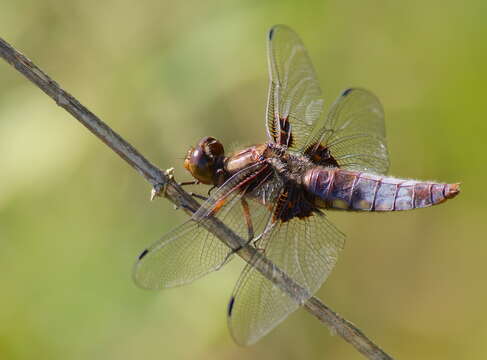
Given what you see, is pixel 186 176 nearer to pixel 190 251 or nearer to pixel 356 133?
pixel 356 133

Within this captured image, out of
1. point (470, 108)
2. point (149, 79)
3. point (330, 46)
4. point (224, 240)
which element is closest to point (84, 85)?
point (149, 79)

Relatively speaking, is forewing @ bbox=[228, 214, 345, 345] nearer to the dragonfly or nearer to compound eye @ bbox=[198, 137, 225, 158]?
the dragonfly

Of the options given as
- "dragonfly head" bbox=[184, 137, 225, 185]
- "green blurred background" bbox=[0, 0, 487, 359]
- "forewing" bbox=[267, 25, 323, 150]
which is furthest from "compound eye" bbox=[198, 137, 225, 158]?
"green blurred background" bbox=[0, 0, 487, 359]

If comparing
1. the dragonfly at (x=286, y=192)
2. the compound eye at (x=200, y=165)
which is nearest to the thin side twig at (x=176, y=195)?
the dragonfly at (x=286, y=192)

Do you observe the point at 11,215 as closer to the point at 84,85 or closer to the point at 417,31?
the point at 84,85

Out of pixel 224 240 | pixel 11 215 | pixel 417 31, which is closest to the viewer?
pixel 224 240

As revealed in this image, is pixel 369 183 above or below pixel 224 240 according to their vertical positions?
below

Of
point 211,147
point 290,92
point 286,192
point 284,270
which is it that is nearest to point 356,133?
point 290,92

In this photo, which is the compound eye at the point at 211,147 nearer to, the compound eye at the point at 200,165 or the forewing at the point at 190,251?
the compound eye at the point at 200,165
